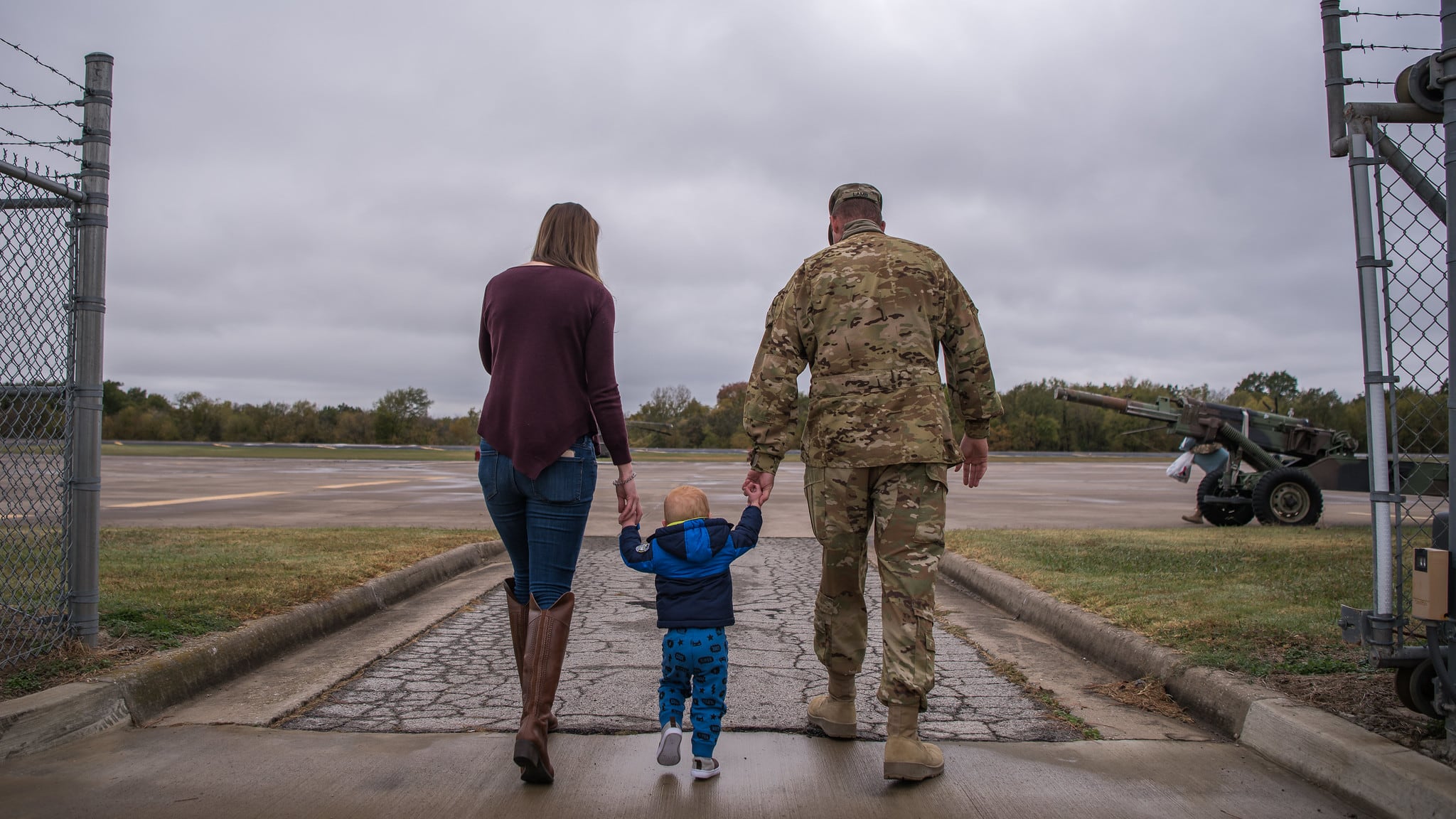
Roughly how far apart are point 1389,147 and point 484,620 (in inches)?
202

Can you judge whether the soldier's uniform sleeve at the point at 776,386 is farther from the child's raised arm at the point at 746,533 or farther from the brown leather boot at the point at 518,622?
the brown leather boot at the point at 518,622

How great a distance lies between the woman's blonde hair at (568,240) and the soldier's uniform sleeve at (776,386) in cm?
68

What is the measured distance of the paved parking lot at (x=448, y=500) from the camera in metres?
11.8

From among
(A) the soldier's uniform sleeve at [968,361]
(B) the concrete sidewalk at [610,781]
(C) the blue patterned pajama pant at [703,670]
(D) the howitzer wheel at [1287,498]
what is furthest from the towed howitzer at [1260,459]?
(C) the blue patterned pajama pant at [703,670]

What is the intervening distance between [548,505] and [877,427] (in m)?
1.16

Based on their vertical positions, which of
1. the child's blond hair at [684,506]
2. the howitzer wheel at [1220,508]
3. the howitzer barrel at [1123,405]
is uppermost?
the howitzer barrel at [1123,405]

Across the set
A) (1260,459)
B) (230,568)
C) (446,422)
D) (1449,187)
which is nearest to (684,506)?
(1449,187)

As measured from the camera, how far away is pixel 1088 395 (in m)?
12.6

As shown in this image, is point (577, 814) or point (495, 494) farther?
point (495, 494)

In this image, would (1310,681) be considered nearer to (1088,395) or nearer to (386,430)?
(1088,395)

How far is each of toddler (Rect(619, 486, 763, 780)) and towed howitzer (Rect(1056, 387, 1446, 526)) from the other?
10.1 m

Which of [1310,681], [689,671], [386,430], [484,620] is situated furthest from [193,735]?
[386,430]

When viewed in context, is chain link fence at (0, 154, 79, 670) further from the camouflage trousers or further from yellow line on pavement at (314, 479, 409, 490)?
yellow line on pavement at (314, 479, 409, 490)

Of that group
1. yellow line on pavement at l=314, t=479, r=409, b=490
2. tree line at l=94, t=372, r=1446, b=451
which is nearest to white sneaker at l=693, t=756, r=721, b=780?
yellow line on pavement at l=314, t=479, r=409, b=490
